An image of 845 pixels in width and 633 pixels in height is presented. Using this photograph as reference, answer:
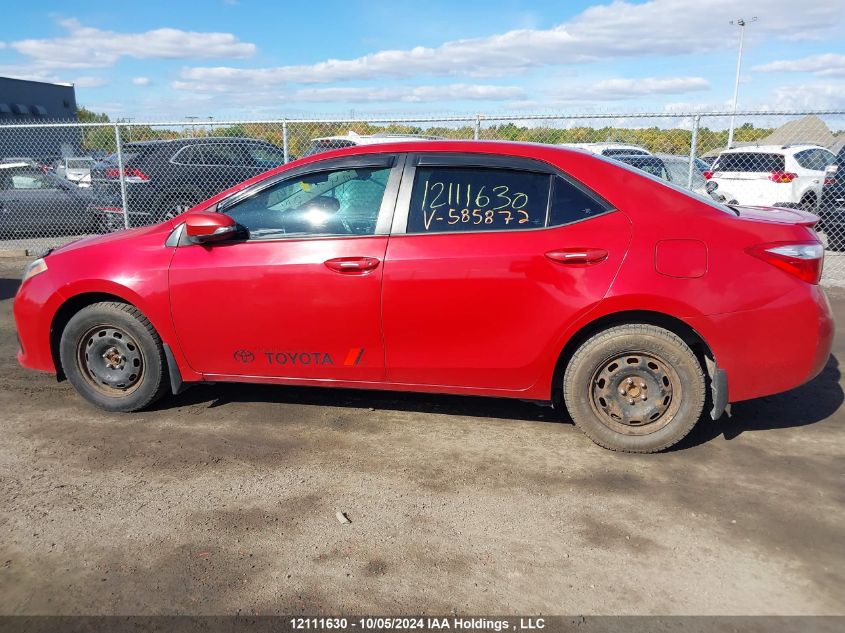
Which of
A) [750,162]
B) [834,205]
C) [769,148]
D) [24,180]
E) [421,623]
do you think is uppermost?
[769,148]

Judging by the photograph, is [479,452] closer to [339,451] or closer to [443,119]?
[339,451]

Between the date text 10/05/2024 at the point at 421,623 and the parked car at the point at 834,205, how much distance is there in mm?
10794

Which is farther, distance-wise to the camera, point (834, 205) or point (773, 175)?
point (773, 175)

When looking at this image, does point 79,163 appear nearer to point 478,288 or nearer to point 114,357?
point 114,357

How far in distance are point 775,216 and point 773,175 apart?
968 cm

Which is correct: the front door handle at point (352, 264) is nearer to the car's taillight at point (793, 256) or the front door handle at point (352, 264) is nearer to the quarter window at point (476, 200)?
the quarter window at point (476, 200)

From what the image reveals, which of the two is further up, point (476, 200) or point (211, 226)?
point (476, 200)

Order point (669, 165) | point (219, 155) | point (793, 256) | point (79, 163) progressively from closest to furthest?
point (793, 256) < point (219, 155) < point (669, 165) < point (79, 163)

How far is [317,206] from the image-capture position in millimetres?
3984

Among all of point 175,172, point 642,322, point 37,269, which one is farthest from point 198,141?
point 642,322

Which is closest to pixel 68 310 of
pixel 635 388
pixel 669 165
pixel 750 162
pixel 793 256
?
pixel 635 388

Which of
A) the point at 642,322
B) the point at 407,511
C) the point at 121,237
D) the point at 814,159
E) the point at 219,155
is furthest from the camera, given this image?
the point at 814,159

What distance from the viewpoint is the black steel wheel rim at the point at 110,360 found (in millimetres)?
4273

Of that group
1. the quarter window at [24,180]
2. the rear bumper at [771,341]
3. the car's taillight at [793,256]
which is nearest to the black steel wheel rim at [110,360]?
the rear bumper at [771,341]
